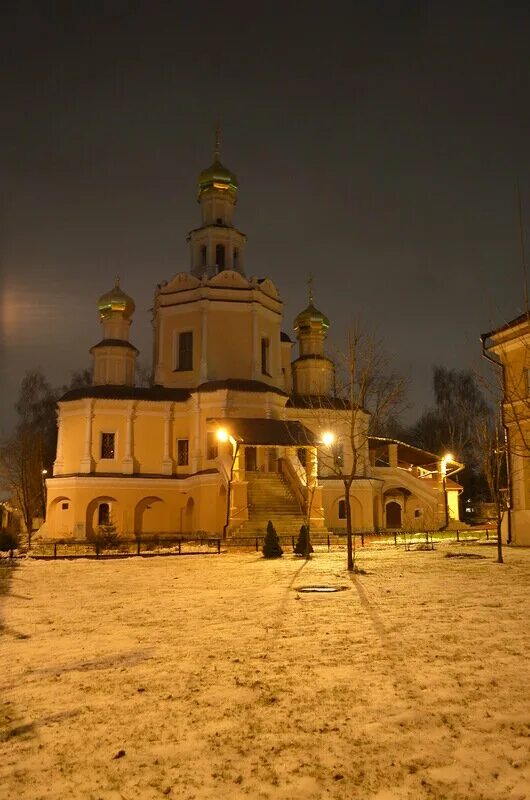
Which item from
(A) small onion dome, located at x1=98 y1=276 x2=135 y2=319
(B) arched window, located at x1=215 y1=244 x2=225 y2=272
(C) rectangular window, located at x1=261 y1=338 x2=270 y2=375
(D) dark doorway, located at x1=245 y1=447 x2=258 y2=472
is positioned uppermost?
(B) arched window, located at x1=215 y1=244 x2=225 y2=272

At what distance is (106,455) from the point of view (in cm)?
3831

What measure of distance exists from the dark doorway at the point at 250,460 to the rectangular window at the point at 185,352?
692 centimetres

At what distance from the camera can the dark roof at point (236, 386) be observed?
37281mm

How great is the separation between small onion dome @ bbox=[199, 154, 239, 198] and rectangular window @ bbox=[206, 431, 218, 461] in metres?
16.7

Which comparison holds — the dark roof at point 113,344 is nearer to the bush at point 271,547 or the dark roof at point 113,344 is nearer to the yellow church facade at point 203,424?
the yellow church facade at point 203,424

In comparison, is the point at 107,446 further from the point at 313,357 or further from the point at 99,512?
the point at 313,357

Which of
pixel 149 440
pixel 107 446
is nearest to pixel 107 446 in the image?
pixel 107 446

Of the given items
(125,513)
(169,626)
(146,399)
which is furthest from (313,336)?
(169,626)

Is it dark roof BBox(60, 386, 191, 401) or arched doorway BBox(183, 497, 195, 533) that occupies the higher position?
dark roof BBox(60, 386, 191, 401)

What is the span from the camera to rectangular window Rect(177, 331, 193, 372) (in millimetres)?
40781

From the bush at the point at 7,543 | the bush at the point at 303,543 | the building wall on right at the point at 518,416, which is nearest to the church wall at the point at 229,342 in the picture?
the bush at the point at 7,543

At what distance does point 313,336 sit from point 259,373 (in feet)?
31.1

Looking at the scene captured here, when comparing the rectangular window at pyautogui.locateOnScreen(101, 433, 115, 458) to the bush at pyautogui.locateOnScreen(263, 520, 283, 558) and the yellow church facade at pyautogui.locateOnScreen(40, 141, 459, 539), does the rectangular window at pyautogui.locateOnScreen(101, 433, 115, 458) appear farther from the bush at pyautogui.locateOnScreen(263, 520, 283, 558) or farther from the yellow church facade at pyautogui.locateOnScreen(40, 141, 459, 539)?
the bush at pyautogui.locateOnScreen(263, 520, 283, 558)

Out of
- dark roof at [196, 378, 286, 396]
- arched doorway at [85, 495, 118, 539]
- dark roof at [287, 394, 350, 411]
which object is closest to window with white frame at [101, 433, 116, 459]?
arched doorway at [85, 495, 118, 539]
